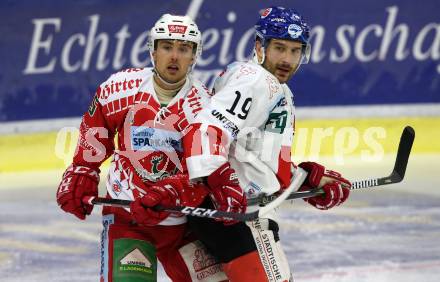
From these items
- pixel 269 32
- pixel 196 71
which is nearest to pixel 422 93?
pixel 196 71

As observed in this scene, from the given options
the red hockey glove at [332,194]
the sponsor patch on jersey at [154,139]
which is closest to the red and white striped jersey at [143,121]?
the sponsor patch on jersey at [154,139]

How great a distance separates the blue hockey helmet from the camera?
3625 millimetres

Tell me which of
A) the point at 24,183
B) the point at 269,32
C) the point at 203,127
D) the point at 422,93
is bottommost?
the point at 24,183

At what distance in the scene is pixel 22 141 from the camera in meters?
7.45

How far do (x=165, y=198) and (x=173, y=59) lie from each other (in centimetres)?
49

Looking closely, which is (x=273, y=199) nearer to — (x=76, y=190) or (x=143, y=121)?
(x=143, y=121)

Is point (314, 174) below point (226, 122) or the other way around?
below

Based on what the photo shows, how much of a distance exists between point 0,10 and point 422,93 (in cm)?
310

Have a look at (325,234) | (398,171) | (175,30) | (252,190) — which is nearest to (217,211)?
(252,190)

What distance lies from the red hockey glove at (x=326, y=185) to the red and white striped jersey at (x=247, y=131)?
0.64 feet

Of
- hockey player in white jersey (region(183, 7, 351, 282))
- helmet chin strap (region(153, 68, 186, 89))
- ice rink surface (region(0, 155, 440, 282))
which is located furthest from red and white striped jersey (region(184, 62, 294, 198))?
ice rink surface (region(0, 155, 440, 282))

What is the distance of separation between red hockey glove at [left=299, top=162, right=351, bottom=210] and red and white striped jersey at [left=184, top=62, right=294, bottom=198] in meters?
0.19

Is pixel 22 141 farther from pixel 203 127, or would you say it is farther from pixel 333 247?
pixel 203 127

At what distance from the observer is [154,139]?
3637 millimetres
